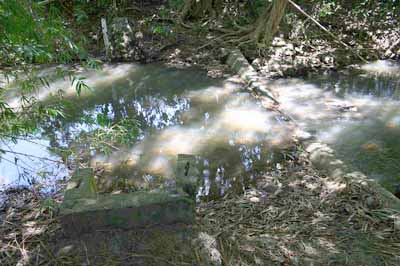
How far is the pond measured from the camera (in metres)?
3.62

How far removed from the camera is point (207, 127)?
4.59m

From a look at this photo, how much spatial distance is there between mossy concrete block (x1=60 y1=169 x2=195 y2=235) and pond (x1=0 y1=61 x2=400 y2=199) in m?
0.84

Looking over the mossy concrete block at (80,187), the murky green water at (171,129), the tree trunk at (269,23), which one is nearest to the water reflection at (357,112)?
the murky green water at (171,129)

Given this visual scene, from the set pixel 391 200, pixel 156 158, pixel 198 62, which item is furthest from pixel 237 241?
pixel 198 62

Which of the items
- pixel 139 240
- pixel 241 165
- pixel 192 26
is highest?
pixel 192 26

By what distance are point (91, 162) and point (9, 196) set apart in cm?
82

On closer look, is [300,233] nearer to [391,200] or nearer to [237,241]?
[237,241]

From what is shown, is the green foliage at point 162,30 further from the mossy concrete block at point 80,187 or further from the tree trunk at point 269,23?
the mossy concrete block at point 80,187

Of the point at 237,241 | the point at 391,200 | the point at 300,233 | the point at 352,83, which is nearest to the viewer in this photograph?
the point at 237,241

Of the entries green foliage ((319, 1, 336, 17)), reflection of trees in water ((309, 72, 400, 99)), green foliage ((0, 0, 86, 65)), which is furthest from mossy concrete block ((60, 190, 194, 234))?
green foliage ((319, 1, 336, 17))

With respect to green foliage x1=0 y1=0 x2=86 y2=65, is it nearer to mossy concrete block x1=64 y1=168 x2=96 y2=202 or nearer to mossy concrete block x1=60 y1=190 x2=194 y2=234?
mossy concrete block x1=64 y1=168 x2=96 y2=202

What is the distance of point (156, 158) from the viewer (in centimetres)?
390

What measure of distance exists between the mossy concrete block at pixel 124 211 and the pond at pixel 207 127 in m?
0.84

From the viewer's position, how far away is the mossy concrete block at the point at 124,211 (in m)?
2.06
